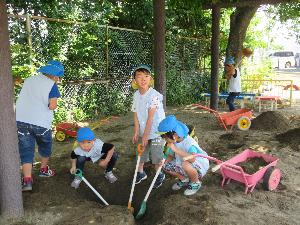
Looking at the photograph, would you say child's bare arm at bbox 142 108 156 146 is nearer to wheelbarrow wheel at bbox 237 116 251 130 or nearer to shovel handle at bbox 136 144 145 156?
shovel handle at bbox 136 144 145 156

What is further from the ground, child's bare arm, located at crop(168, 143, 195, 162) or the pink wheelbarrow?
child's bare arm, located at crop(168, 143, 195, 162)

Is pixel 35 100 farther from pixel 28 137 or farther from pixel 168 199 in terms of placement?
pixel 168 199

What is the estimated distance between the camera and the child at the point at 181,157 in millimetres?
3697

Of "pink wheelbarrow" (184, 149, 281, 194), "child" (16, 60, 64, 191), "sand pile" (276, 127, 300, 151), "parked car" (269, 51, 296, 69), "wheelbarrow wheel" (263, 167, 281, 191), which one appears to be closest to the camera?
"pink wheelbarrow" (184, 149, 281, 194)

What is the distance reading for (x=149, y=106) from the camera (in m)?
4.12

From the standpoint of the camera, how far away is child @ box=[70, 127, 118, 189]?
402cm

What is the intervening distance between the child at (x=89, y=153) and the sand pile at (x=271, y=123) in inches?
155

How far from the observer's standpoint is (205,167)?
4027mm

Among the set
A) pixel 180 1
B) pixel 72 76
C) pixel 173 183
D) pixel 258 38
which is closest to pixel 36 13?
pixel 72 76

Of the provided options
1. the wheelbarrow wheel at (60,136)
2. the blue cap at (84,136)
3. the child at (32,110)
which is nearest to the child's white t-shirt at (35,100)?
the child at (32,110)

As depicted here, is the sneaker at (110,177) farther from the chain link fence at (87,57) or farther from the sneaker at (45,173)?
the chain link fence at (87,57)

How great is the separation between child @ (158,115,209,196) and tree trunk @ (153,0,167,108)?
97.1 inches

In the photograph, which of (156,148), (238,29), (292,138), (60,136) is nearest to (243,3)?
(238,29)

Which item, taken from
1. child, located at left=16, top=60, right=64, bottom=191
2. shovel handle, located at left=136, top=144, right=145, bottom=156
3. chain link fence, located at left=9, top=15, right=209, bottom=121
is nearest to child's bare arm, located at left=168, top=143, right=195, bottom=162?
shovel handle, located at left=136, top=144, right=145, bottom=156
